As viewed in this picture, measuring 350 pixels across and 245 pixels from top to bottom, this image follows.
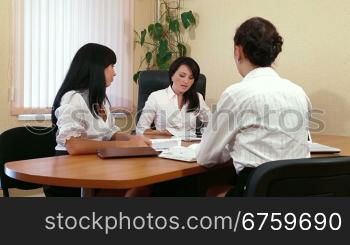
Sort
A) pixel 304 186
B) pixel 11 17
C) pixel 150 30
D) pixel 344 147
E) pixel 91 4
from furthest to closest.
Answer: pixel 150 30, pixel 91 4, pixel 11 17, pixel 344 147, pixel 304 186

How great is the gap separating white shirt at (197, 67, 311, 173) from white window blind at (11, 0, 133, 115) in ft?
7.04

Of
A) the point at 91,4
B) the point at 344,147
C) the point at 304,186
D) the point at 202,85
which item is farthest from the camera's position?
the point at 91,4

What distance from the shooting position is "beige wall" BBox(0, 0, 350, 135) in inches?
120

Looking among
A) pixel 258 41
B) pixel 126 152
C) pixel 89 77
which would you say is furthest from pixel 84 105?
pixel 258 41

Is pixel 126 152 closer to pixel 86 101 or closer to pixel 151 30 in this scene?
pixel 86 101

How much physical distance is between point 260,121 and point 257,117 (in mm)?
18

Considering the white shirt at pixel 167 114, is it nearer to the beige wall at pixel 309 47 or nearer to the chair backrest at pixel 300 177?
the beige wall at pixel 309 47

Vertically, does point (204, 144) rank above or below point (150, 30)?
below

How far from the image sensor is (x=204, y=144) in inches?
61.1

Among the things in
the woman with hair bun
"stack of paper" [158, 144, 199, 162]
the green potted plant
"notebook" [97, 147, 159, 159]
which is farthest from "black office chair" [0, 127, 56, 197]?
the green potted plant

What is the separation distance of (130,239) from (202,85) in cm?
223

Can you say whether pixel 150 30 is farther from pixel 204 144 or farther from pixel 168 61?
pixel 204 144

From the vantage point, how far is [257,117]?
1432mm

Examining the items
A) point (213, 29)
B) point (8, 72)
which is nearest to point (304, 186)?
point (8, 72)
